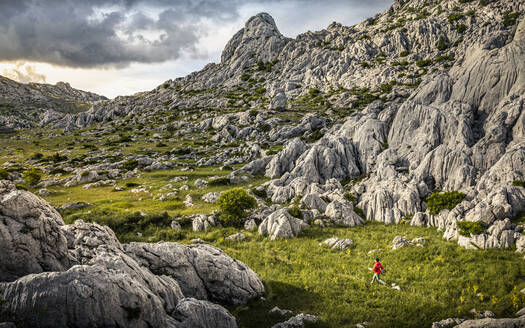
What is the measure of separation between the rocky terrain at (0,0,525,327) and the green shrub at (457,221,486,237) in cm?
18

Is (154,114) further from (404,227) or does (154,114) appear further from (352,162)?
(404,227)

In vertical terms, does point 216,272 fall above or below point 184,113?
below

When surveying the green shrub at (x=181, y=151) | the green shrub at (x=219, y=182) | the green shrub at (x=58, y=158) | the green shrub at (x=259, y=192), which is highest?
the green shrub at (x=58, y=158)

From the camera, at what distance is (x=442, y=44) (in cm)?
14012

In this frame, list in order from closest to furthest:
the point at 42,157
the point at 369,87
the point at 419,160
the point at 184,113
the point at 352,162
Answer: the point at 419,160 < the point at 352,162 < the point at 42,157 < the point at 369,87 < the point at 184,113

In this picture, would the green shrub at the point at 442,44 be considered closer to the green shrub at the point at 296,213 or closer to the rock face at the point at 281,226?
the green shrub at the point at 296,213

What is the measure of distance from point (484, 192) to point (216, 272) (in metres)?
39.2

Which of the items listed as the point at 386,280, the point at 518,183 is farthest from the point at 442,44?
the point at 386,280

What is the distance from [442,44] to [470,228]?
152358mm

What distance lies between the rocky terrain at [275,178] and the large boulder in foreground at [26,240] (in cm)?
8

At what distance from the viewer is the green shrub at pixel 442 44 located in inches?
5487

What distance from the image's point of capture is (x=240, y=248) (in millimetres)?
33625

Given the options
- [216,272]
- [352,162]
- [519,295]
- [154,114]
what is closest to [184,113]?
[154,114]

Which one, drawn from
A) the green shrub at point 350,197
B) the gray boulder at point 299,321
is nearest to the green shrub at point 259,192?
the green shrub at point 350,197
